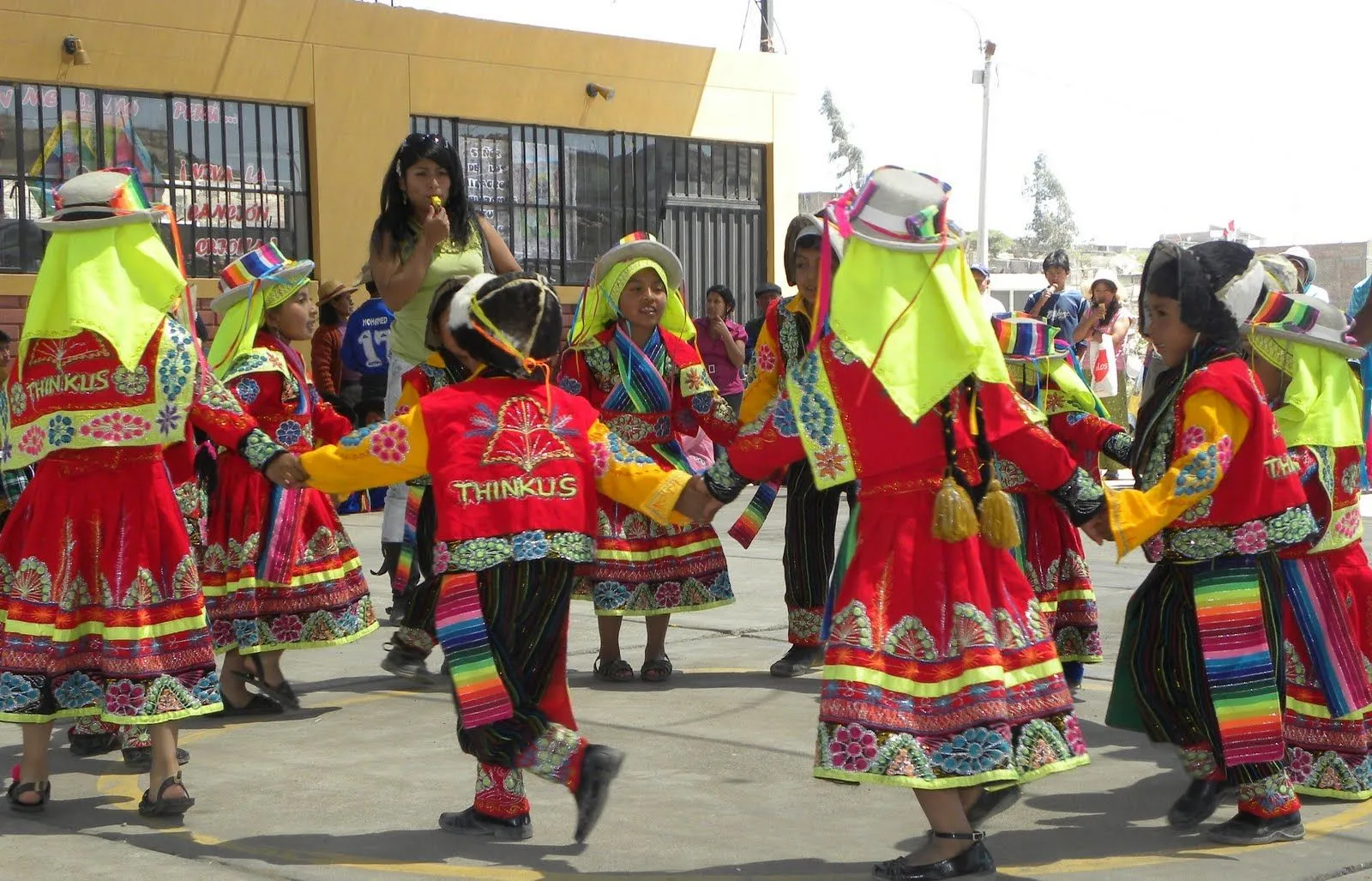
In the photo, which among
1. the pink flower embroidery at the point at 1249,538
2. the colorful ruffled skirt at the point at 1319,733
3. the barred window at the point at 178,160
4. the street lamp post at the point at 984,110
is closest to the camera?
the pink flower embroidery at the point at 1249,538

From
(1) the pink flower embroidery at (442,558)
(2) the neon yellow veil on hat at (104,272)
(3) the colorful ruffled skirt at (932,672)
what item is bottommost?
(3) the colorful ruffled skirt at (932,672)

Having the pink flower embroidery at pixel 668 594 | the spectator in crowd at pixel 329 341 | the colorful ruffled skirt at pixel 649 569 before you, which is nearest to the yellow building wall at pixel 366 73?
the spectator in crowd at pixel 329 341

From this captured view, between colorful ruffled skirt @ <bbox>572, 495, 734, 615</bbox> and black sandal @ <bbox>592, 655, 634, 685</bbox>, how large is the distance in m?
0.23

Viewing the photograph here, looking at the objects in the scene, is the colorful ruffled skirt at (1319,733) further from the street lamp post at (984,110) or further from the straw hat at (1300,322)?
the street lamp post at (984,110)

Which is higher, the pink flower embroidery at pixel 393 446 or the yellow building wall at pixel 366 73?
the yellow building wall at pixel 366 73

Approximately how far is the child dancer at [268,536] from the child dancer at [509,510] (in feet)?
6.36

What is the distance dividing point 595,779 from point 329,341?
28.2 ft

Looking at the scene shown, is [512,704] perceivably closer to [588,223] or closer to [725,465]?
[725,465]

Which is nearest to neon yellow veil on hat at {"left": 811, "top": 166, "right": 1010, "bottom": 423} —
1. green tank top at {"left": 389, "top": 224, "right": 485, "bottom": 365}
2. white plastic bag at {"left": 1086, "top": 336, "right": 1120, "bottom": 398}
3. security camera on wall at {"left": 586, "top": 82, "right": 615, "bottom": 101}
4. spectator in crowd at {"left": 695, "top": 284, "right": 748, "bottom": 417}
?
green tank top at {"left": 389, "top": 224, "right": 485, "bottom": 365}

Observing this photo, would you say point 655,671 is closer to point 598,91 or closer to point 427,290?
point 427,290

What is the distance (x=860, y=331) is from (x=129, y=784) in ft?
9.54

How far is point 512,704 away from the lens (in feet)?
16.4

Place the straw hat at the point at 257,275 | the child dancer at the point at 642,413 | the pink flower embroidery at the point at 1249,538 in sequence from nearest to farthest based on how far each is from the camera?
Result: the pink flower embroidery at the point at 1249,538 → the straw hat at the point at 257,275 → the child dancer at the point at 642,413

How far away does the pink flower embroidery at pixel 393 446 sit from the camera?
16.5ft
